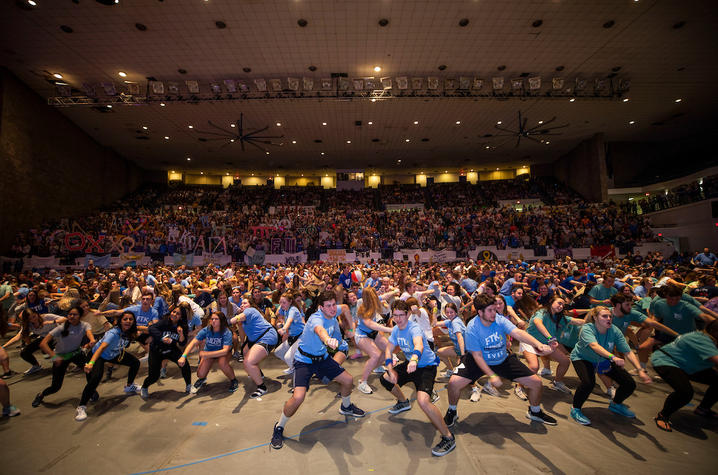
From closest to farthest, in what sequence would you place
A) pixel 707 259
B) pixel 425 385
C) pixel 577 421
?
pixel 425 385, pixel 577 421, pixel 707 259

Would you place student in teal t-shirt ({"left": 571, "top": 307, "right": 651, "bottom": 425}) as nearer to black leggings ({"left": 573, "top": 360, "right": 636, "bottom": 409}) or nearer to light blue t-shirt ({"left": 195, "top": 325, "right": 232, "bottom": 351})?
black leggings ({"left": 573, "top": 360, "right": 636, "bottom": 409})

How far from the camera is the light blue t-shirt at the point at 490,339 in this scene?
4.21 m

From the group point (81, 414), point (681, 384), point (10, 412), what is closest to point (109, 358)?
point (81, 414)

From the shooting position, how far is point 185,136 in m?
24.3

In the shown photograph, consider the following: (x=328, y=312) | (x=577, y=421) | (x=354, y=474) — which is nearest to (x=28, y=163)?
(x=328, y=312)

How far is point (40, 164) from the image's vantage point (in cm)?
2027

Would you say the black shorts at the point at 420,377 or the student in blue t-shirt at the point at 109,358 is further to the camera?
the student in blue t-shirt at the point at 109,358

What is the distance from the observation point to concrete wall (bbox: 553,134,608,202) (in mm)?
26203

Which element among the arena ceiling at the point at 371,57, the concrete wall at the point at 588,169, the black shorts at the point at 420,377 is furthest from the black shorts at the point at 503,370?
the concrete wall at the point at 588,169

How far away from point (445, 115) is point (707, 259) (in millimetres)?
15708

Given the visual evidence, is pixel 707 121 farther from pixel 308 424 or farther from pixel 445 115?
pixel 308 424

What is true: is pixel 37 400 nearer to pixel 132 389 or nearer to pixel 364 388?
pixel 132 389

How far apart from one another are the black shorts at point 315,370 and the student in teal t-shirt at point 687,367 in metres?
4.66

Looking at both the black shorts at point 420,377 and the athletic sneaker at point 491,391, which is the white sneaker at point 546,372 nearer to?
the athletic sneaker at point 491,391
